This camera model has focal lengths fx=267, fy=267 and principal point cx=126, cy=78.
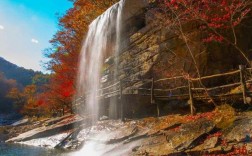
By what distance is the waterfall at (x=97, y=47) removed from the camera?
64.0 ft

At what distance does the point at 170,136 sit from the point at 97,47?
38.9 feet

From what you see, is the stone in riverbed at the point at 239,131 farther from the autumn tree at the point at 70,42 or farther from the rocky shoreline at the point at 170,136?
the autumn tree at the point at 70,42

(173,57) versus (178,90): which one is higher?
(173,57)

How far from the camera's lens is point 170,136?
33.7 ft

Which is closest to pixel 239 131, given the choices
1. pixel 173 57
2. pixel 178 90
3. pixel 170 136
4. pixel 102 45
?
pixel 170 136

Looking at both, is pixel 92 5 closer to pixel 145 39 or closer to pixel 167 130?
pixel 145 39

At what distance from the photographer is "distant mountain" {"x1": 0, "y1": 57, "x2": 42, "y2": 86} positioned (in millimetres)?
87438

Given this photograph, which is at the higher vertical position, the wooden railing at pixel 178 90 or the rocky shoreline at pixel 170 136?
the wooden railing at pixel 178 90

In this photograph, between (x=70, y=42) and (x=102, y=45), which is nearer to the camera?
(x=102, y=45)

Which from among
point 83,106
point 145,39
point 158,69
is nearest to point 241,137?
point 158,69

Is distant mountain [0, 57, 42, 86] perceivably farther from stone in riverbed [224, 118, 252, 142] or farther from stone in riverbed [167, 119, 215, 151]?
stone in riverbed [224, 118, 252, 142]

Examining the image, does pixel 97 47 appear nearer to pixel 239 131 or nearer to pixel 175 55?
pixel 175 55

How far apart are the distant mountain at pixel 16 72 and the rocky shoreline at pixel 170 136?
75.3 m

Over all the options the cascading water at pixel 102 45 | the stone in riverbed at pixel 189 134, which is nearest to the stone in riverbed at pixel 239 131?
the stone in riverbed at pixel 189 134
